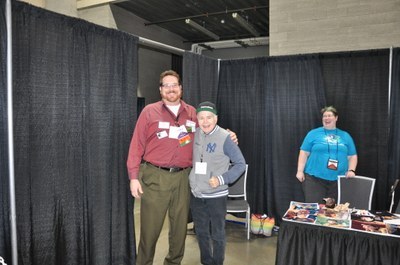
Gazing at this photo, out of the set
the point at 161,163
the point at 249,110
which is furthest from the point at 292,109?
the point at 161,163

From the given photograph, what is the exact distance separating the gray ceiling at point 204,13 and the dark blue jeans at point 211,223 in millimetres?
4763

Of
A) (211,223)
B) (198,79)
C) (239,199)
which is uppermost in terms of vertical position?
(198,79)

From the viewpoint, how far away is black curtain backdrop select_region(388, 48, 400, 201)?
3154 mm

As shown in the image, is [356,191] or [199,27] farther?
[199,27]

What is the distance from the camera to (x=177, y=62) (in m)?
9.16

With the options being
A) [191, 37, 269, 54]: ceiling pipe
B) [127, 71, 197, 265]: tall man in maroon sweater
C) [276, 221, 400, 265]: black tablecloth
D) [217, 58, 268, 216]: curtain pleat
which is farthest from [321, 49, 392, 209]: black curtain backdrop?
[191, 37, 269, 54]: ceiling pipe

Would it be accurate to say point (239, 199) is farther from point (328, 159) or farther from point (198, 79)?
point (198, 79)

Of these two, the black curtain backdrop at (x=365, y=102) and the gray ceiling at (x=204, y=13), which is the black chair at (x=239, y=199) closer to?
the black curtain backdrop at (x=365, y=102)

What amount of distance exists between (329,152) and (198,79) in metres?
1.62

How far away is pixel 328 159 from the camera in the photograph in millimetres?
2869

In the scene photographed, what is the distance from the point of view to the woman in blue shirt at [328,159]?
9.40ft

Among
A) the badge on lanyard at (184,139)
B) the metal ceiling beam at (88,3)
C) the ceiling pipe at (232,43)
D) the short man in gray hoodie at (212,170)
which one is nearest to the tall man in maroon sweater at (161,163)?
the badge on lanyard at (184,139)

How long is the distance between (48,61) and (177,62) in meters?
7.38

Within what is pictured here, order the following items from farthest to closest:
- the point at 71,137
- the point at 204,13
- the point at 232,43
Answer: the point at 232,43
the point at 204,13
the point at 71,137
